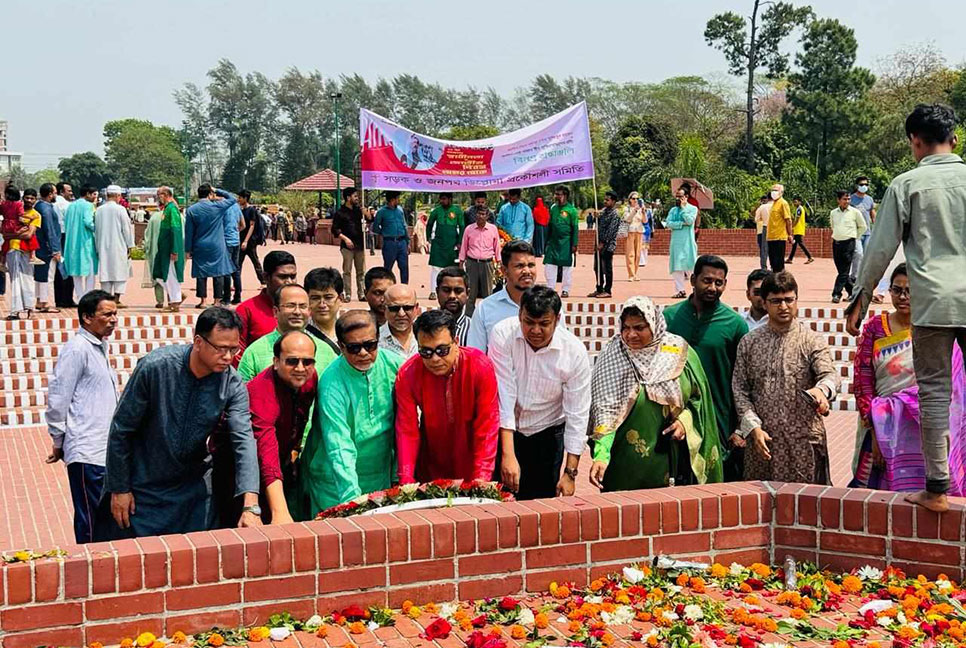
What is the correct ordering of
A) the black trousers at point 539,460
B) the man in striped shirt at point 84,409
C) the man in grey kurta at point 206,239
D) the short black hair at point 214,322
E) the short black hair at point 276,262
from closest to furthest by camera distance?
the short black hair at point 214,322 < the black trousers at point 539,460 < the man in striped shirt at point 84,409 < the short black hair at point 276,262 < the man in grey kurta at point 206,239

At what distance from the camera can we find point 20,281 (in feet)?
42.6

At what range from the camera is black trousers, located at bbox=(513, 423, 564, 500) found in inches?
201

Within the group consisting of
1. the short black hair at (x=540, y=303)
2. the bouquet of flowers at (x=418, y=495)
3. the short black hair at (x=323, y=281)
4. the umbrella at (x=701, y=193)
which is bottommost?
the bouquet of flowers at (x=418, y=495)

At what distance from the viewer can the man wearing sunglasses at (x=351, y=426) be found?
442cm

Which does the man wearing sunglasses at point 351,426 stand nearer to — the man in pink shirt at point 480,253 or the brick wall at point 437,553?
the brick wall at point 437,553

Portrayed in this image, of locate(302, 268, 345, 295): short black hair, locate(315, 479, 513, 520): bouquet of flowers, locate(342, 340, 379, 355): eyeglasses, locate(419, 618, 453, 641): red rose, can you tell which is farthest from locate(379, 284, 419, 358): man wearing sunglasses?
locate(419, 618, 453, 641): red rose

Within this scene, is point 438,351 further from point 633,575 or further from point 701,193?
point 701,193

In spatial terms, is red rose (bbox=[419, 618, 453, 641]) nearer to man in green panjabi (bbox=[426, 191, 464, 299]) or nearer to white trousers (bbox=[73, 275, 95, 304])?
white trousers (bbox=[73, 275, 95, 304])

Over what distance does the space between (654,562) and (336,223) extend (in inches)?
→ 415

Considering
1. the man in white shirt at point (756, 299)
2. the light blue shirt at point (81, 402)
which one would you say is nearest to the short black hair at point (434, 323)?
the light blue shirt at point (81, 402)

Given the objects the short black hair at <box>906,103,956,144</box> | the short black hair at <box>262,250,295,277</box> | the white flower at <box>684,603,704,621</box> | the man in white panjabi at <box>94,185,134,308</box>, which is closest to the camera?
the white flower at <box>684,603,704,621</box>

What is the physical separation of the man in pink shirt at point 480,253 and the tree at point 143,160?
105 meters

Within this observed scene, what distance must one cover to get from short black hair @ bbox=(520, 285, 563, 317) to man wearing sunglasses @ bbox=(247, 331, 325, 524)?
37.6 inches

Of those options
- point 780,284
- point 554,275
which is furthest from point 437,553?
point 554,275
